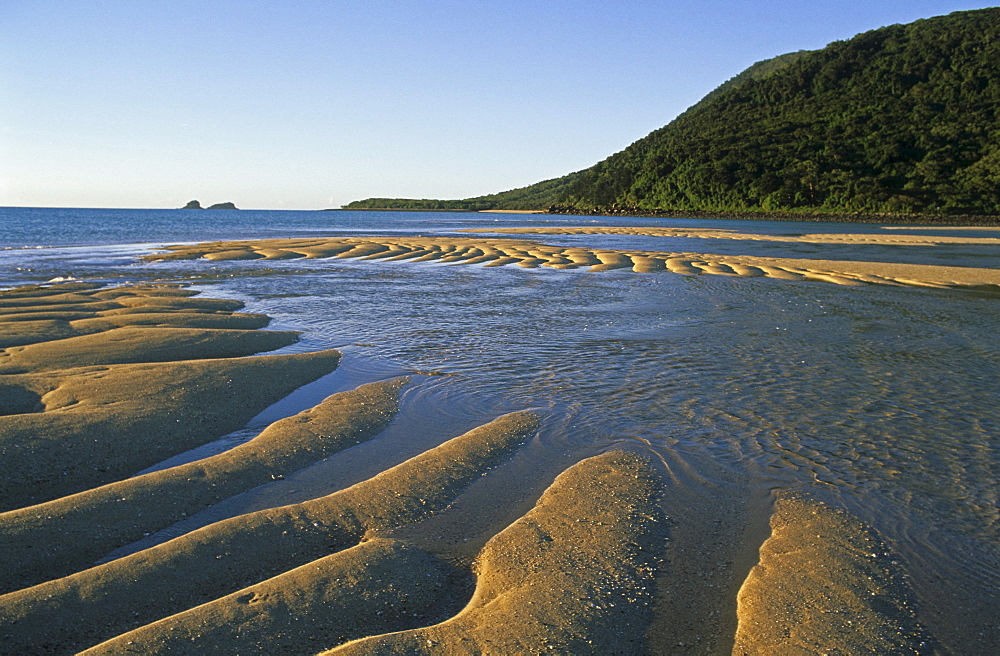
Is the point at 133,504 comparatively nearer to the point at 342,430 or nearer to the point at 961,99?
the point at 342,430

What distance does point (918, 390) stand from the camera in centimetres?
Result: 762

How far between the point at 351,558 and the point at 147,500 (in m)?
1.73

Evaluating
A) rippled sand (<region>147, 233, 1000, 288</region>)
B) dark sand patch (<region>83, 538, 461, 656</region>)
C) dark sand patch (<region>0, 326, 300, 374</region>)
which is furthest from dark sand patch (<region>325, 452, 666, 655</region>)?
rippled sand (<region>147, 233, 1000, 288</region>)

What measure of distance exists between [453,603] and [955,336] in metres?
11.0

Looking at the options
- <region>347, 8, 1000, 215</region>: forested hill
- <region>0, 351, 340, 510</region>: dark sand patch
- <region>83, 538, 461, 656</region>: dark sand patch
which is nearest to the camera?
<region>83, 538, 461, 656</region>: dark sand patch

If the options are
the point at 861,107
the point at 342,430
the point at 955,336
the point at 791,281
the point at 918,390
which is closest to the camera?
the point at 342,430

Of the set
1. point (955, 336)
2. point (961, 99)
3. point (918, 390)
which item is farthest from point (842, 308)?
point (961, 99)

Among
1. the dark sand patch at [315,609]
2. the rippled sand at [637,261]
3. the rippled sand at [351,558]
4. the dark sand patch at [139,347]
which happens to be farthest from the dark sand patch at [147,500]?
the rippled sand at [637,261]

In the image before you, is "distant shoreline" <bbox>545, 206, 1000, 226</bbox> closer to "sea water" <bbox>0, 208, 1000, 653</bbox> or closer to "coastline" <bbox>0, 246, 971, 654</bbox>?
"sea water" <bbox>0, 208, 1000, 653</bbox>

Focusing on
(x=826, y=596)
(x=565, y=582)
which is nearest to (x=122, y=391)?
(x=565, y=582)

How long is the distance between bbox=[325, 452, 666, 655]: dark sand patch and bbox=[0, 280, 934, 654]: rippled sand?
13 millimetres

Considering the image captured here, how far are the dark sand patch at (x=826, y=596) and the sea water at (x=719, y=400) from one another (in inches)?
5.4

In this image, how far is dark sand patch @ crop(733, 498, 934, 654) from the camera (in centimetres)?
302

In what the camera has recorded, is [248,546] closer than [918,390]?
Yes
